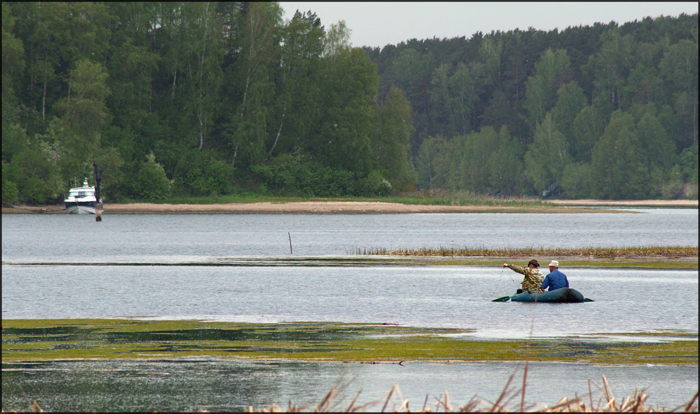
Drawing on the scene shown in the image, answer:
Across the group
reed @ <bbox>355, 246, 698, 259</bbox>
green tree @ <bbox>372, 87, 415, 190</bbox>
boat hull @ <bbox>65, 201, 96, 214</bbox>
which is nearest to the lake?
reed @ <bbox>355, 246, 698, 259</bbox>

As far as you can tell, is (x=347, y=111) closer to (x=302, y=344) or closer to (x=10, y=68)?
(x=10, y=68)

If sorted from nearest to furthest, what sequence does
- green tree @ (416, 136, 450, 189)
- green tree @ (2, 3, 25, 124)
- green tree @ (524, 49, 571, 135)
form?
green tree @ (2, 3, 25, 124)
green tree @ (524, 49, 571, 135)
green tree @ (416, 136, 450, 189)

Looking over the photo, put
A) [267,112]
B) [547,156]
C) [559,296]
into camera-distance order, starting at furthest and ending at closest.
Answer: [547,156], [267,112], [559,296]

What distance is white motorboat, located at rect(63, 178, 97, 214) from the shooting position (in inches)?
4107

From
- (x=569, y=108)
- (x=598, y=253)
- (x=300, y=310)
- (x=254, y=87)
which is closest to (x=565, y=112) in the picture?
(x=569, y=108)

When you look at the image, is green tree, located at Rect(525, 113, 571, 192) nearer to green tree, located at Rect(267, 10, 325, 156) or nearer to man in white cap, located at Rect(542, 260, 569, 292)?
green tree, located at Rect(267, 10, 325, 156)

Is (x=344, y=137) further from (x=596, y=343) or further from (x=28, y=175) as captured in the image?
(x=596, y=343)

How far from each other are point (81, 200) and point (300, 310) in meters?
85.0

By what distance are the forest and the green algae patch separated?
7215cm

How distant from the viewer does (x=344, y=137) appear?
389 ft

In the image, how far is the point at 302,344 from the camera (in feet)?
63.0

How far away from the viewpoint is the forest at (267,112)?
324 feet

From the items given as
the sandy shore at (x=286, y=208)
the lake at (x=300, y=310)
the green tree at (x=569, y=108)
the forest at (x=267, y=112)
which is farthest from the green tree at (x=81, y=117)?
the green tree at (x=569, y=108)

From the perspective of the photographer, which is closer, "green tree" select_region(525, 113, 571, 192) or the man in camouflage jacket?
the man in camouflage jacket
